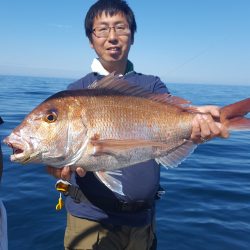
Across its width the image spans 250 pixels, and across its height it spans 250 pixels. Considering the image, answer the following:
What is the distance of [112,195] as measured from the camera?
399 cm

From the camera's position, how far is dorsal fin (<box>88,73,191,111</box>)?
10.9 feet

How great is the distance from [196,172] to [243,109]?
7243mm

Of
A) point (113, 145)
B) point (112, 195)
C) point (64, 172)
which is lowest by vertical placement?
point (112, 195)

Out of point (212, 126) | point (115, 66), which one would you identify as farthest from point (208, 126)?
point (115, 66)

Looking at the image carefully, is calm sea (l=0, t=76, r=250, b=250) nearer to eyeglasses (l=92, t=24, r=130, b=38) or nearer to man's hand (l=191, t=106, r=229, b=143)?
man's hand (l=191, t=106, r=229, b=143)

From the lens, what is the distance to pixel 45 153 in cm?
300

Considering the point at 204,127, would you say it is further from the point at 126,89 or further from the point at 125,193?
the point at 125,193

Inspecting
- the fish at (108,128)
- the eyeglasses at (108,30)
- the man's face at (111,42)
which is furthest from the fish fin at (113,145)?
the eyeglasses at (108,30)

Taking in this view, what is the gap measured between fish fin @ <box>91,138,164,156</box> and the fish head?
112mm

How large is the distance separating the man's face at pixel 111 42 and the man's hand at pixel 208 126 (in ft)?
4.43

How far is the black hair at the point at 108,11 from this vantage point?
439 cm

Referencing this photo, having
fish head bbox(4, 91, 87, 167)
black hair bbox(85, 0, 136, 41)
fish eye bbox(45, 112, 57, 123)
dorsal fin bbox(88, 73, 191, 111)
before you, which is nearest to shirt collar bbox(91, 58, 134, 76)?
black hair bbox(85, 0, 136, 41)

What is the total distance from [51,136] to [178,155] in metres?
1.30

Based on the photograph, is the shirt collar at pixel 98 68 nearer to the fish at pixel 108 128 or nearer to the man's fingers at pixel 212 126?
the fish at pixel 108 128
